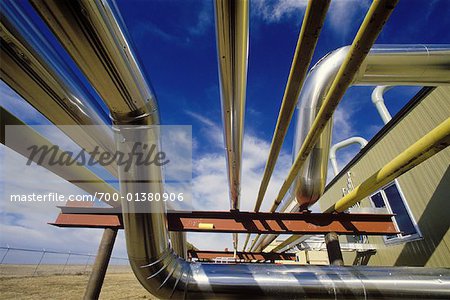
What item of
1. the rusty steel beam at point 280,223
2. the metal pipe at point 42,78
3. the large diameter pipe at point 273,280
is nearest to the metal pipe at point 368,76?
the rusty steel beam at point 280,223

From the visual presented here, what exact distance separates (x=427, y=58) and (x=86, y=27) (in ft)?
9.53

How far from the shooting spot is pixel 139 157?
1.39 meters

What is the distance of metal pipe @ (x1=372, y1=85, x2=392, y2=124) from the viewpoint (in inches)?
192

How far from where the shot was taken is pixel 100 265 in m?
2.58

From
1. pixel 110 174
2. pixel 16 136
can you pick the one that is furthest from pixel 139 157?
pixel 110 174

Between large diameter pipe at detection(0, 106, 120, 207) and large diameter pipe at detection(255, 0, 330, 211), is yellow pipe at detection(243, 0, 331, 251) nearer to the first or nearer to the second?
large diameter pipe at detection(255, 0, 330, 211)

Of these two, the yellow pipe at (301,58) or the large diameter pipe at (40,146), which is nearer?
the yellow pipe at (301,58)

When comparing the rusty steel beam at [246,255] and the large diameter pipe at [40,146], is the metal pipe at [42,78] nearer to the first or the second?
the large diameter pipe at [40,146]

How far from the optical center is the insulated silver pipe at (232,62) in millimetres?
901

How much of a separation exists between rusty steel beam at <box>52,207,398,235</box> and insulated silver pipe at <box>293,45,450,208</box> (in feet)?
1.86

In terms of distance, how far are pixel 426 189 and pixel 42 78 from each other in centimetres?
Result: 475

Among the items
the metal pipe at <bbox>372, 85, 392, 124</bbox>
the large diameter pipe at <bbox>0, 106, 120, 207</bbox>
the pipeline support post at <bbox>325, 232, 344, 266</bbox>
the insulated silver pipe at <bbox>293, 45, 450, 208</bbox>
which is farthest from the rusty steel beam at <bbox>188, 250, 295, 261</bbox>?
the large diameter pipe at <bbox>0, 106, 120, 207</bbox>

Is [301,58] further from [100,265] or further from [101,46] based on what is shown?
[100,265]

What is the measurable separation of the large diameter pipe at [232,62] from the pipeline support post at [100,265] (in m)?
1.97
